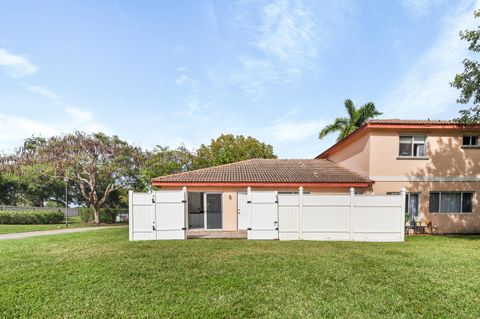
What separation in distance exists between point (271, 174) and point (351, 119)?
14836mm

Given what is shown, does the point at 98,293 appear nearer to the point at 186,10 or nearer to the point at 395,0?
the point at 186,10

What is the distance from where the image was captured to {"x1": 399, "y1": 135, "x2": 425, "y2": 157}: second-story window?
14344mm

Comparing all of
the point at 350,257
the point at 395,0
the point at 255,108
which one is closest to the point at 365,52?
the point at 395,0

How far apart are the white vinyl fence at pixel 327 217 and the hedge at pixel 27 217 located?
24450 millimetres

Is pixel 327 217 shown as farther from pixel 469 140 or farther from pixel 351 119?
pixel 351 119

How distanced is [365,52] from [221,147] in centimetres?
2245

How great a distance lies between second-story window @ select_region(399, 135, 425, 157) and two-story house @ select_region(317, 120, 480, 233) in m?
0.05

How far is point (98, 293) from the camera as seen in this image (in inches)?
214

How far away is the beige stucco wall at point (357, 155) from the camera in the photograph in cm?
1479

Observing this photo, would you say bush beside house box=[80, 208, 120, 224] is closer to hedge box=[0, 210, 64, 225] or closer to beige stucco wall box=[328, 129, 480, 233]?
hedge box=[0, 210, 64, 225]

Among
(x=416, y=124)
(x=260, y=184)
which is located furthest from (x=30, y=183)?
(x=416, y=124)

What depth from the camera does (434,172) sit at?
14.2 m

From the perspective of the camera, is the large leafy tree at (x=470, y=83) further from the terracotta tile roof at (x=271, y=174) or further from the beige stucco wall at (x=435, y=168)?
the terracotta tile roof at (x=271, y=174)

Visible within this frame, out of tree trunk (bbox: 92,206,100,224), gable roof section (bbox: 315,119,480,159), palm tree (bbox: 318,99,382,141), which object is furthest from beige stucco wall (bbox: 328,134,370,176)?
tree trunk (bbox: 92,206,100,224)
